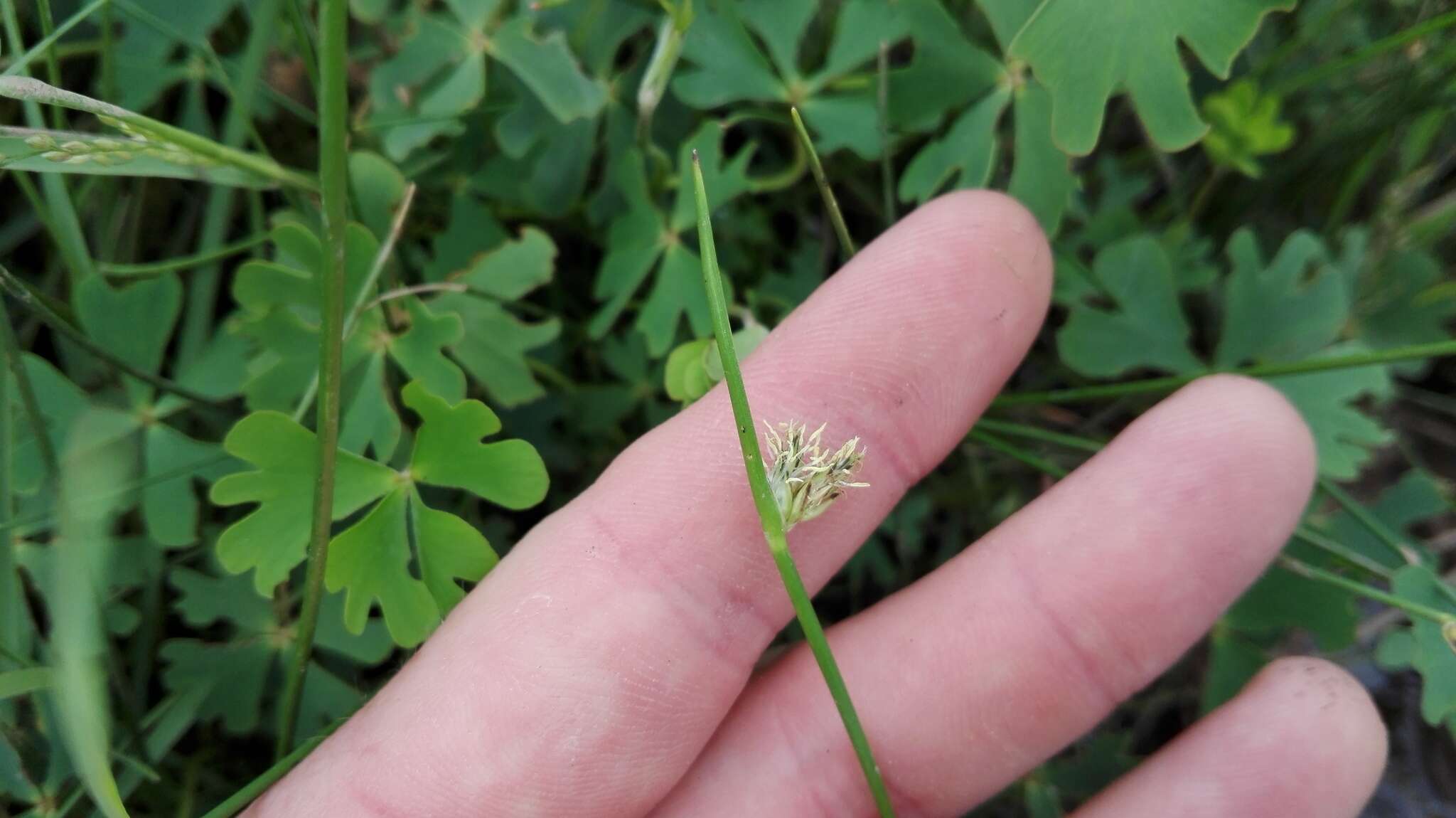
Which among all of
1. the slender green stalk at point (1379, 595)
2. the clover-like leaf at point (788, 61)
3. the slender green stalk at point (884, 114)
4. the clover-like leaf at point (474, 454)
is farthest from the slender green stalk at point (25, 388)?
the slender green stalk at point (1379, 595)

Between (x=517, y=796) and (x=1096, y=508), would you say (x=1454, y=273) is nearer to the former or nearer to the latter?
(x=1096, y=508)

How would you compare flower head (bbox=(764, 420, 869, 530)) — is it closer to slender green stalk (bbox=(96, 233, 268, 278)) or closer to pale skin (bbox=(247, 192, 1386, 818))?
pale skin (bbox=(247, 192, 1386, 818))

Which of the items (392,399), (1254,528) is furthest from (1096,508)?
(392,399)

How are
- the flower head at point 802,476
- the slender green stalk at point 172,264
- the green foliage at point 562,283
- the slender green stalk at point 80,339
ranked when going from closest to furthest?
the flower head at point 802,476 < the slender green stalk at point 80,339 < the green foliage at point 562,283 < the slender green stalk at point 172,264

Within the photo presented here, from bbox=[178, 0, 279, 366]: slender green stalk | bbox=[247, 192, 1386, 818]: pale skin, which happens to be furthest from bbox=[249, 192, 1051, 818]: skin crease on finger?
bbox=[178, 0, 279, 366]: slender green stalk

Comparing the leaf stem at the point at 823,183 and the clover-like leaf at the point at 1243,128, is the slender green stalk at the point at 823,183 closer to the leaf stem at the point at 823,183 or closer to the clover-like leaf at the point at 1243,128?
the leaf stem at the point at 823,183
